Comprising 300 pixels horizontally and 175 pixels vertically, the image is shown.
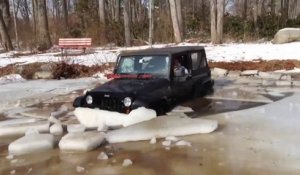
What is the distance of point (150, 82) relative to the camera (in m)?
8.26

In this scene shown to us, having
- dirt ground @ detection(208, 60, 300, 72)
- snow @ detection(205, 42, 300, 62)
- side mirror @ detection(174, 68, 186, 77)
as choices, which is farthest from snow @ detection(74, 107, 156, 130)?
snow @ detection(205, 42, 300, 62)

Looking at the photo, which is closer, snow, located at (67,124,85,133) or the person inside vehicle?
snow, located at (67,124,85,133)

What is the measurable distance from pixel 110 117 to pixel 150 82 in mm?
1141

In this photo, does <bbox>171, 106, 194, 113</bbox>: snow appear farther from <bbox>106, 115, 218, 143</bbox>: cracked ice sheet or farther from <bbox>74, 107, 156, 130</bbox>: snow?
<bbox>106, 115, 218, 143</bbox>: cracked ice sheet

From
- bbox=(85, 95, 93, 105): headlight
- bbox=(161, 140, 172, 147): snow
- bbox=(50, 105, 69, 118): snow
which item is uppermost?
bbox=(85, 95, 93, 105): headlight

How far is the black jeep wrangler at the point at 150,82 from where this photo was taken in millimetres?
7871

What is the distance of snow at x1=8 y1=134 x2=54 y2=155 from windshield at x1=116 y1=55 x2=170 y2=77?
2.79m

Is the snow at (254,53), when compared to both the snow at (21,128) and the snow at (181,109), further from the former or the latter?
the snow at (21,128)

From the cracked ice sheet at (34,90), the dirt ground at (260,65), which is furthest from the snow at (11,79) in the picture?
the dirt ground at (260,65)

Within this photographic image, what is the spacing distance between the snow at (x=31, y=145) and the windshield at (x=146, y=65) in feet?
9.15

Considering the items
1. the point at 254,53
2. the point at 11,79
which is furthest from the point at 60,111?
the point at 254,53

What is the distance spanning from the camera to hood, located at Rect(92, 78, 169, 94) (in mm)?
7969

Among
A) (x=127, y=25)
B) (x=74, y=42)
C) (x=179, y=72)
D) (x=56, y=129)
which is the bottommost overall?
(x=56, y=129)

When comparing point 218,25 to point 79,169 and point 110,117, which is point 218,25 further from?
point 79,169
